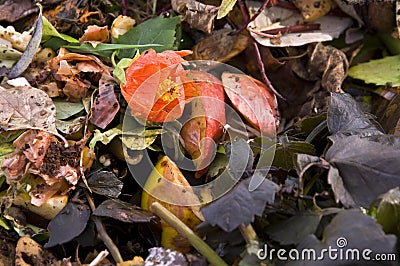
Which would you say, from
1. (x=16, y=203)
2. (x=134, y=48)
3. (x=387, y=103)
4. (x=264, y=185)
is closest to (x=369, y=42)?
(x=387, y=103)

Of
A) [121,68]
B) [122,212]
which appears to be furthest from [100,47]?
[122,212]

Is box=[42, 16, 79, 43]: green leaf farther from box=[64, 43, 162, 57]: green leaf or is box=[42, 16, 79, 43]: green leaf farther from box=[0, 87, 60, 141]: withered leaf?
→ box=[0, 87, 60, 141]: withered leaf

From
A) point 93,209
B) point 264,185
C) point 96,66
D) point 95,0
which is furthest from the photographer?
point 95,0

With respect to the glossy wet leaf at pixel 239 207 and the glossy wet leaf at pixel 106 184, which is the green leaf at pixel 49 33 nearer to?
the glossy wet leaf at pixel 106 184

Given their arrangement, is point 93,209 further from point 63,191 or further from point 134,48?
point 134,48

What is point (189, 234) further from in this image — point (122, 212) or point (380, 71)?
point (380, 71)

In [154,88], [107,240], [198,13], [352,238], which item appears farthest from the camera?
[198,13]
